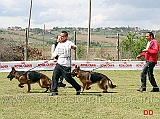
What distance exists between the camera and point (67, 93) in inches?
448

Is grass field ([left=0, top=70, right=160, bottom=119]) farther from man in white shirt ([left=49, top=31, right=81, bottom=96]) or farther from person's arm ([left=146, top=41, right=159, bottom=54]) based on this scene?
person's arm ([left=146, top=41, right=159, bottom=54])

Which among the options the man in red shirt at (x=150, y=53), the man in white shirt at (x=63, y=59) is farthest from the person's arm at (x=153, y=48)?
the man in white shirt at (x=63, y=59)

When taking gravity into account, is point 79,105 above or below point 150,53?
below

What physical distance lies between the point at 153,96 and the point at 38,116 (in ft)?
12.8

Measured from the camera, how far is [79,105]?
30.4 feet

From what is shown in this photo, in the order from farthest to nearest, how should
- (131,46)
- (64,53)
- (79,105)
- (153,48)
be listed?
(131,46), (153,48), (64,53), (79,105)

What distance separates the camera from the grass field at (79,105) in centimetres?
810

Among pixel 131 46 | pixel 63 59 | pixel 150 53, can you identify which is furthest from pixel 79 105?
pixel 131 46

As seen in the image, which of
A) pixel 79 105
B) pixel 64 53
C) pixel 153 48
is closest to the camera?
pixel 79 105

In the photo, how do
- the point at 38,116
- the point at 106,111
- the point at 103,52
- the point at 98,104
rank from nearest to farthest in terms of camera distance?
the point at 38,116, the point at 106,111, the point at 98,104, the point at 103,52

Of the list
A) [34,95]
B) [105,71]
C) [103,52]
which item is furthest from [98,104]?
[103,52]

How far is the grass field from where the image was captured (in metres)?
8.10

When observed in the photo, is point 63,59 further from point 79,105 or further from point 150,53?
point 150,53

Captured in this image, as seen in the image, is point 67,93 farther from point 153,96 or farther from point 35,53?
point 35,53
